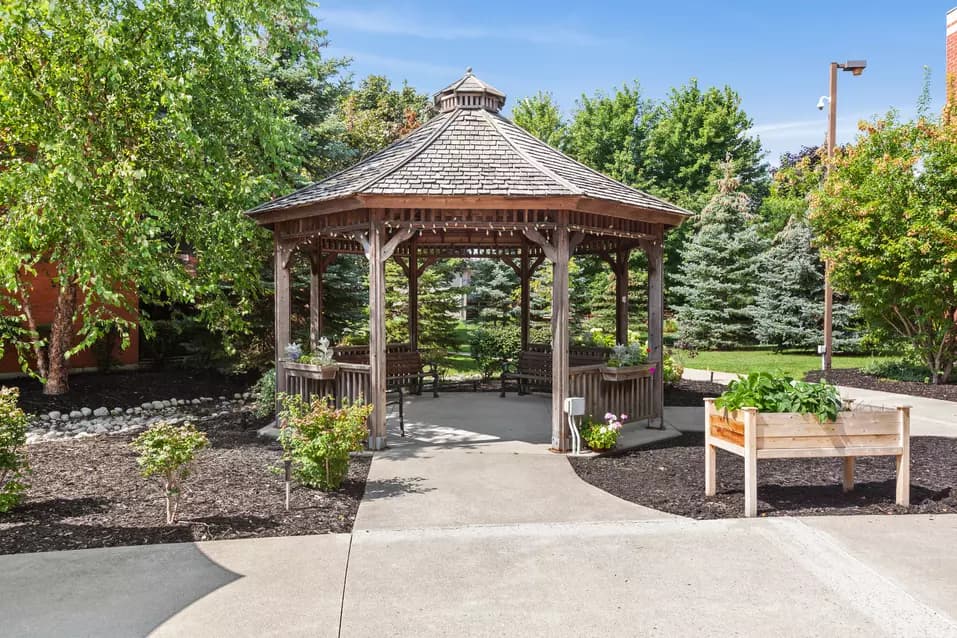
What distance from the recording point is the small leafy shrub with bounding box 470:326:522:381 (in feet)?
42.9

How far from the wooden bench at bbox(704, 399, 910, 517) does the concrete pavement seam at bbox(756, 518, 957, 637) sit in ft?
1.74

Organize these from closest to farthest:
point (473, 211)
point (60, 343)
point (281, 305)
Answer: point (473, 211)
point (281, 305)
point (60, 343)

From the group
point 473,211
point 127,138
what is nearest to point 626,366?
point 473,211

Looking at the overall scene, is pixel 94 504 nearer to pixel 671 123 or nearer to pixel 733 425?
pixel 733 425

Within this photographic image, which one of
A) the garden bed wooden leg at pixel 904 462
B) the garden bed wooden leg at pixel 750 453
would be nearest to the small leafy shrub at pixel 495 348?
the garden bed wooden leg at pixel 750 453

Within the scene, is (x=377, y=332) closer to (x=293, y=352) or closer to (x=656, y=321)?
(x=293, y=352)

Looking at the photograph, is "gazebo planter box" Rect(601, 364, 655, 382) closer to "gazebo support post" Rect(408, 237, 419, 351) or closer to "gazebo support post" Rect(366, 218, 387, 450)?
"gazebo support post" Rect(366, 218, 387, 450)

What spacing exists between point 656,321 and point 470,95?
4.43m

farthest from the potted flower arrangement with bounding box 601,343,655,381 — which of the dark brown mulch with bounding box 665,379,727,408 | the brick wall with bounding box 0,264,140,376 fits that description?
the brick wall with bounding box 0,264,140,376

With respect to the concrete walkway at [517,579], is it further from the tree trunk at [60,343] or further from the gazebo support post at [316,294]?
the tree trunk at [60,343]

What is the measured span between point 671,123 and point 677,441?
90.0 feet

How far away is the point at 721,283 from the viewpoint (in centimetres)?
2389

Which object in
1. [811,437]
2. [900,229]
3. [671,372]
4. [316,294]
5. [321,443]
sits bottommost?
[671,372]

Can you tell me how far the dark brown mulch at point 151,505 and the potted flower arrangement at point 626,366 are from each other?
3.25 metres
